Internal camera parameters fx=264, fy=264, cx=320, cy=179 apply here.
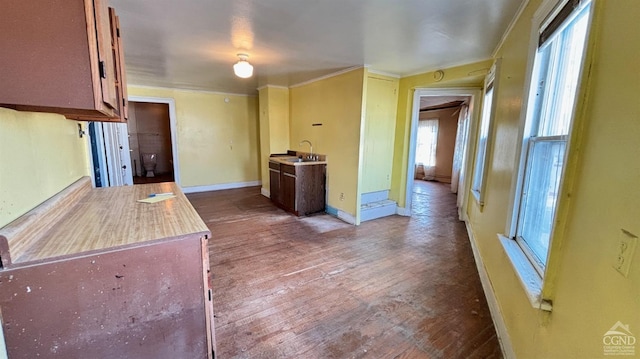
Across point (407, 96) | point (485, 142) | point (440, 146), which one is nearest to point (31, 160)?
point (485, 142)

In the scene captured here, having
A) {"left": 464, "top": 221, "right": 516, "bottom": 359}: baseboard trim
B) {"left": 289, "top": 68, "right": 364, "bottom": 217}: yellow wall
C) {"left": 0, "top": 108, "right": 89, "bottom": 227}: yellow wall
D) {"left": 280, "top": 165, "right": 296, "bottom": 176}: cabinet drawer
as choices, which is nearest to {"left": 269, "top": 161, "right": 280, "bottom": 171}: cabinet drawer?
{"left": 280, "top": 165, "right": 296, "bottom": 176}: cabinet drawer

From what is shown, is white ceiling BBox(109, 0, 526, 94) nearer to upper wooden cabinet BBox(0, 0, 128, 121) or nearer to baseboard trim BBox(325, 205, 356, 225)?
upper wooden cabinet BBox(0, 0, 128, 121)

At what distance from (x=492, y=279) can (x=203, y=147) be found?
583cm

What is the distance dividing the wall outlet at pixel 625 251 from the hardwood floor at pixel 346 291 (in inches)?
47.2

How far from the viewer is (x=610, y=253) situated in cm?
82

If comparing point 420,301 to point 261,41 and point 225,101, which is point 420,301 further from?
point 225,101

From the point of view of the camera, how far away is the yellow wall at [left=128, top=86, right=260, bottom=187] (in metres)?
5.73

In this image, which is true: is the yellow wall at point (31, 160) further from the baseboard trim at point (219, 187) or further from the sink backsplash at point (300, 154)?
the baseboard trim at point (219, 187)

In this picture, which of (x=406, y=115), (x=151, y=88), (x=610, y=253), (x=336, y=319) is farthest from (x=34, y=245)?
(x=151, y=88)

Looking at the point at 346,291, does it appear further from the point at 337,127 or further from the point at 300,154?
the point at 300,154

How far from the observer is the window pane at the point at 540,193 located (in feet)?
4.64

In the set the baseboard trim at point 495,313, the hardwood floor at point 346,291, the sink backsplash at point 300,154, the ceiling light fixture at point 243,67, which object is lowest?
the hardwood floor at point 346,291

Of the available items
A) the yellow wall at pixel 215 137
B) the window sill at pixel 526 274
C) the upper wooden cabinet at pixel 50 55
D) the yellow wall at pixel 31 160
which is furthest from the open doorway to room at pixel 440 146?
the upper wooden cabinet at pixel 50 55

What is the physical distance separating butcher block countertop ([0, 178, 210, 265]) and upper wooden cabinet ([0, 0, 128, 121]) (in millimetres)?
479
